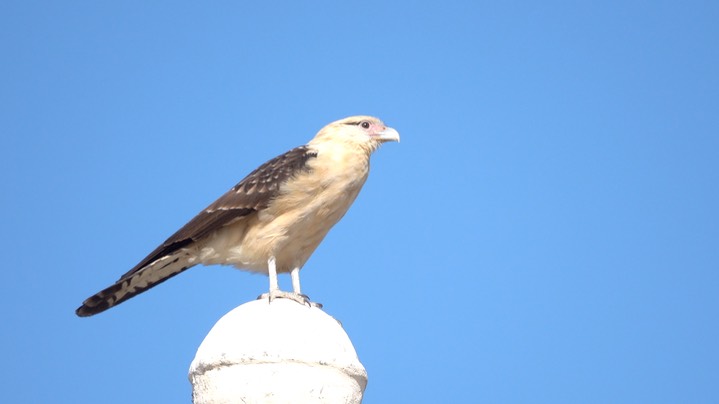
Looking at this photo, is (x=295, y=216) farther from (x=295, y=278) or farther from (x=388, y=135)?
(x=388, y=135)

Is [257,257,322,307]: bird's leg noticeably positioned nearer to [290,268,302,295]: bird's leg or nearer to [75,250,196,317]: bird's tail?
[290,268,302,295]: bird's leg

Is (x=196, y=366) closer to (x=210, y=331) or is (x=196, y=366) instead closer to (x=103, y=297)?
(x=210, y=331)

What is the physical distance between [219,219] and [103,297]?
58.7 inches

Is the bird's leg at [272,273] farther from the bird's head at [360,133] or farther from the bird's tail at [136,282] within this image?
the bird's head at [360,133]

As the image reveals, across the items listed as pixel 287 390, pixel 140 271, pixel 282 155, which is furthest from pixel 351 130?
pixel 287 390

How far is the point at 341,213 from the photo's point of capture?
1075 cm

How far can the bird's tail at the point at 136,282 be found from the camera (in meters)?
10.2

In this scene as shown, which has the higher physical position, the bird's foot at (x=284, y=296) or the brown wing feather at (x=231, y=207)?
the brown wing feather at (x=231, y=207)

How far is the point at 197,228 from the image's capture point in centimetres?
1038

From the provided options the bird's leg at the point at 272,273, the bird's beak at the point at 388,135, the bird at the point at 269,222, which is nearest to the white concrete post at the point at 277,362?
the bird's leg at the point at 272,273

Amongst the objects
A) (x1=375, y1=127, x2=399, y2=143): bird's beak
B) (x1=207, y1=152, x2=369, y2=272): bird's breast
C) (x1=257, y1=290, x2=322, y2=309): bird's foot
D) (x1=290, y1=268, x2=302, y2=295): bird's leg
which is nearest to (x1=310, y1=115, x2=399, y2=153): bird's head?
(x1=375, y1=127, x2=399, y2=143): bird's beak

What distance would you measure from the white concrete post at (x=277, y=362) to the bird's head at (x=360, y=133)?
11.6 ft

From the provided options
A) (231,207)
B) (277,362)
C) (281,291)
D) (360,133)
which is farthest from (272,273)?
(277,362)

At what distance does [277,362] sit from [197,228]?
3.39 m
